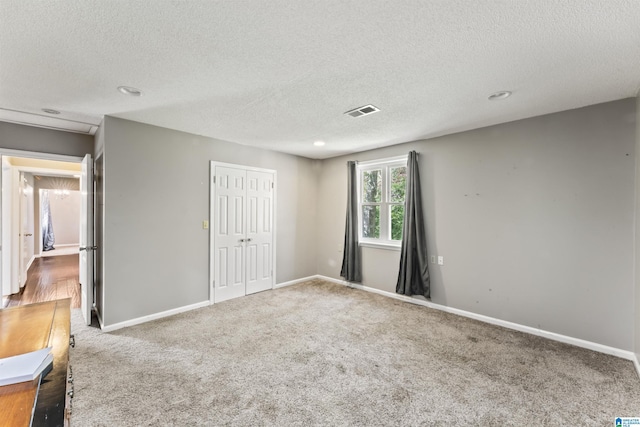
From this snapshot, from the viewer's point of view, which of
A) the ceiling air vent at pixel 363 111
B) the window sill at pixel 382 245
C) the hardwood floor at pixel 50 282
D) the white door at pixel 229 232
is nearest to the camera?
the ceiling air vent at pixel 363 111

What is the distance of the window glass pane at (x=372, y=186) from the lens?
4.86 m

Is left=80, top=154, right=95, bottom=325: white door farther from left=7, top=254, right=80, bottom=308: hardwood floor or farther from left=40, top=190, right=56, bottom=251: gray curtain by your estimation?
left=40, top=190, right=56, bottom=251: gray curtain

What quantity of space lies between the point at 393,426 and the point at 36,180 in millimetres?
11122

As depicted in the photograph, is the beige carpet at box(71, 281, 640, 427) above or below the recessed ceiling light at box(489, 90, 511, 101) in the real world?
below

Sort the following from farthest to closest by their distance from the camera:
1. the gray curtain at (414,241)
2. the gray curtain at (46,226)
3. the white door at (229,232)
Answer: the gray curtain at (46,226) → the white door at (229,232) → the gray curtain at (414,241)

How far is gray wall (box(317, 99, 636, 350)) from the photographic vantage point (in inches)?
108

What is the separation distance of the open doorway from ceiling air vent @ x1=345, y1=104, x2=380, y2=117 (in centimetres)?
404

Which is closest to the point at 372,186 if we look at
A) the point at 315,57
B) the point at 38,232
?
the point at 315,57

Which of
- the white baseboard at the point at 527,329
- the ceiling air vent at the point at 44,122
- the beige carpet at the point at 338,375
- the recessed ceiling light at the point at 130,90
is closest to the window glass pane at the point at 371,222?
the white baseboard at the point at 527,329

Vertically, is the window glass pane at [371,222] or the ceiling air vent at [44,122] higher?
the ceiling air vent at [44,122]

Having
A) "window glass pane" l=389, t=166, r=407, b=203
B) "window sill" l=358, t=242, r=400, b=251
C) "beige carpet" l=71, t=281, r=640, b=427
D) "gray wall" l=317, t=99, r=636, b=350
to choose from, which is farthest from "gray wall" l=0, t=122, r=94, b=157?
"gray wall" l=317, t=99, r=636, b=350

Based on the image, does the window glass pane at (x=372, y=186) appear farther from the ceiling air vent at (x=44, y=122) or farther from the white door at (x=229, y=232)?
the ceiling air vent at (x=44, y=122)

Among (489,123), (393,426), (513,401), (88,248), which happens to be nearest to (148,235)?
(88,248)

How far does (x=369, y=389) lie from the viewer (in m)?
2.21
